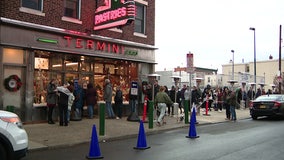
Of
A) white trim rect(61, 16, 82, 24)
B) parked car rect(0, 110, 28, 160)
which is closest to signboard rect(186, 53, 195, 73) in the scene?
white trim rect(61, 16, 82, 24)

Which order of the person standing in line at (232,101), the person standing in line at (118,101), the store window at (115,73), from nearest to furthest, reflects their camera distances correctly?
the person standing in line at (118,101) < the store window at (115,73) < the person standing in line at (232,101)

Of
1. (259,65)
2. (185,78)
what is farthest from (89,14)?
(259,65)

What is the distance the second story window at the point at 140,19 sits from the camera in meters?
19.6

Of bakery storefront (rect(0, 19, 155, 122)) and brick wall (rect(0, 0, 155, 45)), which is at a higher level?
brick wall (rect(0, 0, 155, 45))

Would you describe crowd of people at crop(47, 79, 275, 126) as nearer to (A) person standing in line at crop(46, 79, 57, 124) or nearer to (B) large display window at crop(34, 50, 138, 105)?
(A) person standing in line at crop(46, 79, 57, 124)

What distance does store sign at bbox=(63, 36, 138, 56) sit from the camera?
1534 centimetres

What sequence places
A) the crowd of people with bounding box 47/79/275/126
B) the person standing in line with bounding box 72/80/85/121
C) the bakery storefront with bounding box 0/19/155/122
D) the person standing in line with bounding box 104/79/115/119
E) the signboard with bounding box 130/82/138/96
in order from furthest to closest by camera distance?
the signboard with bounding box 130/82/138/96, the person standing in line with bounding box 104/79/115/119, the person standing in line with bounding box 72/80/85/121, the crowd of people with bounding box 47/79/275/126, the bakery storefront with bounding box 0/19/155/122

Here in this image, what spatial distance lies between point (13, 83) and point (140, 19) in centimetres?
890

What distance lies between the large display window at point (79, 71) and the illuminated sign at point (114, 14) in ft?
6.39

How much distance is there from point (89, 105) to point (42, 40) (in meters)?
3.62

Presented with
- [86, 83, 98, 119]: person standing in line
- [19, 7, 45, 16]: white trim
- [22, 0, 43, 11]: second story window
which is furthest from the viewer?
[86, 83, 98, 119]: person standing in line

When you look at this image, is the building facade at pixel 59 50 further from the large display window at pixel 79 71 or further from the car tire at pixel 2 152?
the car tire at pixel 2 152

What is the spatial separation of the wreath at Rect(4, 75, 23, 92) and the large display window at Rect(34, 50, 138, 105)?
3.48ft

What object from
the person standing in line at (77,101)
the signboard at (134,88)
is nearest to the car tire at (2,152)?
the person standing in line at (77,101)
